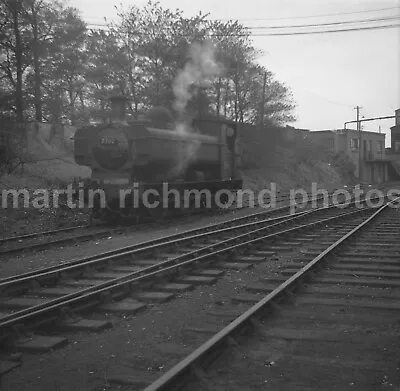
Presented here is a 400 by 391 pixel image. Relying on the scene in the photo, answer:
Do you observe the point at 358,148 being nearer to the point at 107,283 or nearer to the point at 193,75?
the point at 193,75

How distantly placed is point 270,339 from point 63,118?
25250 mm

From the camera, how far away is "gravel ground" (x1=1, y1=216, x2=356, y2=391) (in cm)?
411

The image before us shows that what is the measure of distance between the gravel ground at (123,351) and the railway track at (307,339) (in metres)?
0.18

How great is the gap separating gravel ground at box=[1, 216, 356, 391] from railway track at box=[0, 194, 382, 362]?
0.21 metres

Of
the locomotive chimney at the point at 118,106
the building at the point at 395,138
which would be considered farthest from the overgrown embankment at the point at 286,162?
the building at the point at 395,138

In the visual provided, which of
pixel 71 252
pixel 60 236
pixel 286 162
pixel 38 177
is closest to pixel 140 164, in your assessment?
pixel 60 236

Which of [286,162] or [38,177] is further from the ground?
[286,162]

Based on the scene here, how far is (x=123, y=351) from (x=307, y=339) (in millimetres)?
1750

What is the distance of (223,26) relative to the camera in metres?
29.7

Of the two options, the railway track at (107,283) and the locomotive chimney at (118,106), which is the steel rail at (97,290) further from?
the locomotive chimney at (118,106)

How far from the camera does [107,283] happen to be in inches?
269

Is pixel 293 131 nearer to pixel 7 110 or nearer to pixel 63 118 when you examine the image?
pixel 63 118

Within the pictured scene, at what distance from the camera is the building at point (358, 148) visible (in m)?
55.4

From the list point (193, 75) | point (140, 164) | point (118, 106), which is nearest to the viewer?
point (140, 164)
